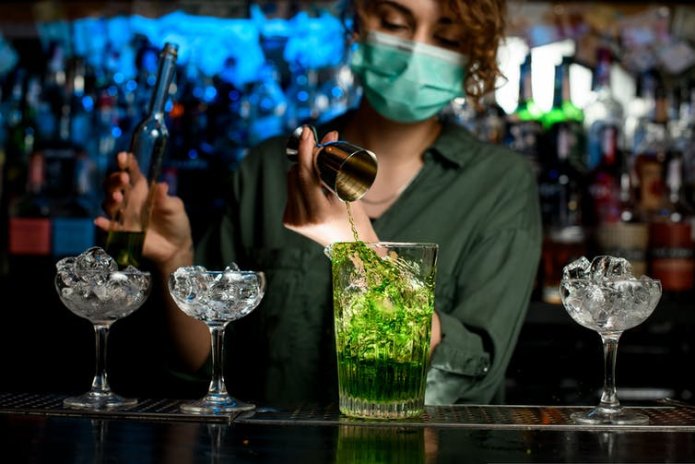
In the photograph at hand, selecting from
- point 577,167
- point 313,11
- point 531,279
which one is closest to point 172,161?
point 313,11

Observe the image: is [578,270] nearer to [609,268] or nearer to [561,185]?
[609,268]

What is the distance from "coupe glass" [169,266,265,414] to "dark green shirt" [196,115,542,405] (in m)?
0.49

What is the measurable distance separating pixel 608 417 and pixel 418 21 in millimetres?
821

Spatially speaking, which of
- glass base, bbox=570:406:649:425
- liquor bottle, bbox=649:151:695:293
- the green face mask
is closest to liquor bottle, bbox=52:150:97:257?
the green face mask

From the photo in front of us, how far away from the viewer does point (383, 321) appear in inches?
49.6

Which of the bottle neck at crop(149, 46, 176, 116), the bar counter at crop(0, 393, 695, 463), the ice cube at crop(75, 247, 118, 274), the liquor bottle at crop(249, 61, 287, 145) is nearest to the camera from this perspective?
the bar counter at crop(0, 393, 695, 463)

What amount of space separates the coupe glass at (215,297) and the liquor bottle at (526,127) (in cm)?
168

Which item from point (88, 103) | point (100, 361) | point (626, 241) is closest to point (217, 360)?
point (100, 361)

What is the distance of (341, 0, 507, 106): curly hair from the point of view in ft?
6.11

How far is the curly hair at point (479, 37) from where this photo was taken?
73.3 inches

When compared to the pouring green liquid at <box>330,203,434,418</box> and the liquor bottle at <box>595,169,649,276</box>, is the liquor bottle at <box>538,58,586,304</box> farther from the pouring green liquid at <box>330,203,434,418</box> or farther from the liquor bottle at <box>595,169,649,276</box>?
the pouring green liquid at <box>330,203,434,418</box>

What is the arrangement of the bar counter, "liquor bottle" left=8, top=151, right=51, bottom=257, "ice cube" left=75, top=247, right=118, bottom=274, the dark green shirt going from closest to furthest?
the bar counter
"ice cube" left=75, top=247, right=118, bottom=274
the dark green shirt
"liquor bottle" left=8, top=151, right=51, bottom=257

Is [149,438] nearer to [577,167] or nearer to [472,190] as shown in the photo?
[472,190]

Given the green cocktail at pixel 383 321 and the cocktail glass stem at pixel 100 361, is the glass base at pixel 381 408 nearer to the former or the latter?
the green cocktail at pixel 383 321
